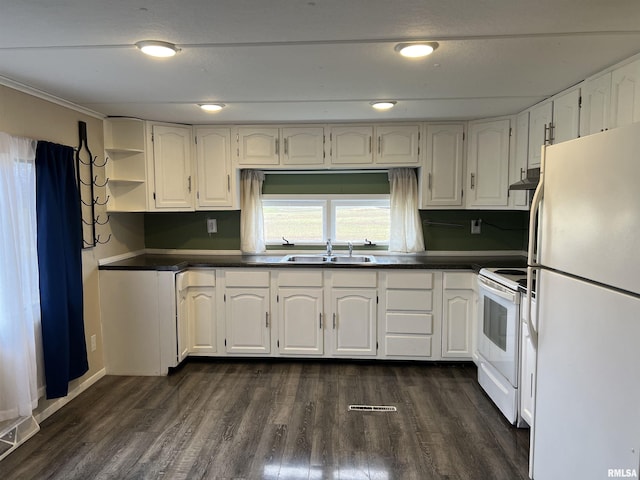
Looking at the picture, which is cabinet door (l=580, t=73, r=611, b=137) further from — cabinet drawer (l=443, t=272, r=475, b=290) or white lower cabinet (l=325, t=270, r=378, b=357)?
white lower cabinet (l=325, t=270, r=378, b=357)

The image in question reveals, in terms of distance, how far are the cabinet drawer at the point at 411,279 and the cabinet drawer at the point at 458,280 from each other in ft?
0.45

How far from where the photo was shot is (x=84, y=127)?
3021 mm

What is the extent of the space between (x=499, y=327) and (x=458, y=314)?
663mm

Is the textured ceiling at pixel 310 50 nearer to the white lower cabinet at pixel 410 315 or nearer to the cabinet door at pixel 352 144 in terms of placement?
the cabinet door at pixel 352 144

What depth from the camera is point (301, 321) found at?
349cm

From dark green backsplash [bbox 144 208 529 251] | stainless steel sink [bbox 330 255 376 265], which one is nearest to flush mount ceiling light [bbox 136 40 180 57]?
dark green backsplash [bbox 144 208 529 251]

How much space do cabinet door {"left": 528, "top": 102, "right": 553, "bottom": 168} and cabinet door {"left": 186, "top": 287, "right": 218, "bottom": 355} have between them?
2841mm

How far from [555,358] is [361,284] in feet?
6.12

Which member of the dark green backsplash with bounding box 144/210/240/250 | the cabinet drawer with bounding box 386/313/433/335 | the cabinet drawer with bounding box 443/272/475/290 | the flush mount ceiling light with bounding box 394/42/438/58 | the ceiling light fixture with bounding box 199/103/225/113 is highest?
the ceiling light fixture with bounding box 199/103/225/113

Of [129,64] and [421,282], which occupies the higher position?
[129,64]

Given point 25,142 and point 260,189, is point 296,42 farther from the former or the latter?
point 260,189

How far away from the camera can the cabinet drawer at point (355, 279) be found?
3.41 m

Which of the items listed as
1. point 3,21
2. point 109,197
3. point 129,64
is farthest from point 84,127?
point 3,21

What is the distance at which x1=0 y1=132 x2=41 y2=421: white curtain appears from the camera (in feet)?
7.40
